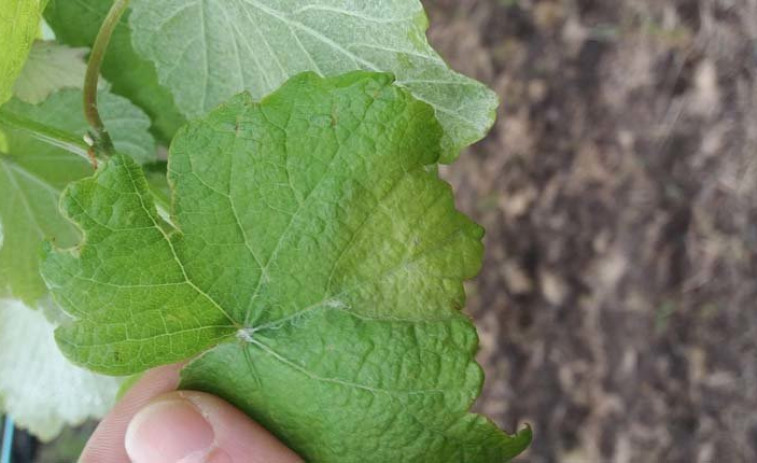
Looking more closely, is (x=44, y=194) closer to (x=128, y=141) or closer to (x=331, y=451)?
(x=128, y=141)

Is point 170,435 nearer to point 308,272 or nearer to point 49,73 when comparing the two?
point 308,272

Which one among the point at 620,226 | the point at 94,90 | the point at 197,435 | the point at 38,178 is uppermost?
the point at 94,90

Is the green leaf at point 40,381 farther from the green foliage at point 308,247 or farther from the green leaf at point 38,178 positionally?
the green foliage at point 308,247

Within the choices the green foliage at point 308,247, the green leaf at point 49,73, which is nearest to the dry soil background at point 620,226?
the green foliage at point 308,247

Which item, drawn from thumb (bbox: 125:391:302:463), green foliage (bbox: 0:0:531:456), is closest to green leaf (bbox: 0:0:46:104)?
green foliage (bbox: 0:0:531:456)

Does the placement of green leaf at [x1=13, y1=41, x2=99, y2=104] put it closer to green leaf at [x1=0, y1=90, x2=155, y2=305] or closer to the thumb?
green leaf at [x1=0, y1=90, x2=155, y2=305]

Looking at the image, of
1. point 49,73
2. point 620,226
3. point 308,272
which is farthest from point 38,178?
point 620,226
